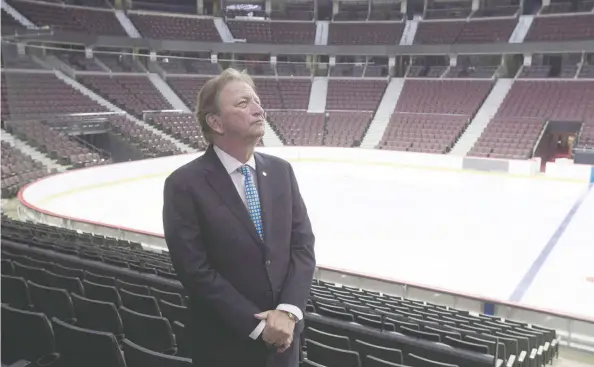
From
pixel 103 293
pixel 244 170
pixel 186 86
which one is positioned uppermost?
pixel 186 86

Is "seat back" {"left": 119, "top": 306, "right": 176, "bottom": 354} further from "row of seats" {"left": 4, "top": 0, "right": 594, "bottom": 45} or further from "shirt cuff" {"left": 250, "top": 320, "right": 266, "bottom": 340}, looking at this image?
"row of seats" {"left": 4, "top": 0, "right": 594, "bottom": 45}

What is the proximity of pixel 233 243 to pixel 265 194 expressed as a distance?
0.25 m

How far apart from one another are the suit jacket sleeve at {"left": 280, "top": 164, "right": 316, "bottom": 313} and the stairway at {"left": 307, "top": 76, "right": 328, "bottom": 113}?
31.9 meters

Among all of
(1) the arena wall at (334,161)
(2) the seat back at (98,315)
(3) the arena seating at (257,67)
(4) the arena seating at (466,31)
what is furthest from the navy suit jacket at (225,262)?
(3) the arena seating at (257,67)

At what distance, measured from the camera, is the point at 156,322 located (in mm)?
3082

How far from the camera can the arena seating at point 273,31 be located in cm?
3772

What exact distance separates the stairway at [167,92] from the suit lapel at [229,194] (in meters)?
30.2

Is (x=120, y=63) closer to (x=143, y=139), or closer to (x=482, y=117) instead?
(x=143, y=139)

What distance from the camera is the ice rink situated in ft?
31.5

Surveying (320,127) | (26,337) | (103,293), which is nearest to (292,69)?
(320,127)

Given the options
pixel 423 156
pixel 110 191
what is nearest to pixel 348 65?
pixel 423 156

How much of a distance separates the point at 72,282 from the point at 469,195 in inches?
633

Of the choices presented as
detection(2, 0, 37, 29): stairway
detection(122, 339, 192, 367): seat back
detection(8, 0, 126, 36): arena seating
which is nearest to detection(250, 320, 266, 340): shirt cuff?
detection(122, 339, 192, 367): seat back

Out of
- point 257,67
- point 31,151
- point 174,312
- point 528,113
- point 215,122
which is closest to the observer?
point 215,122
